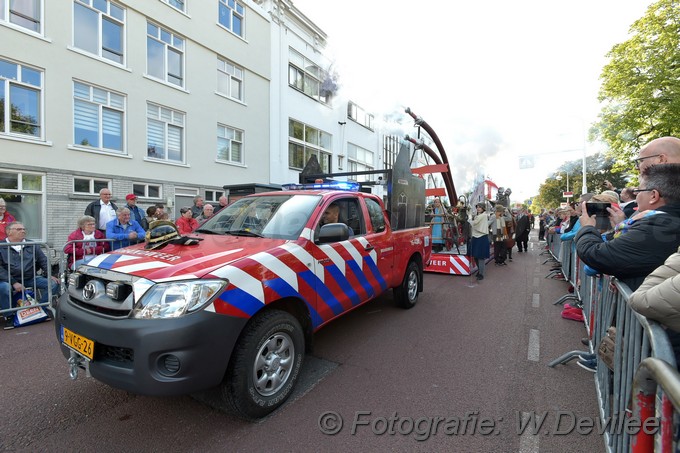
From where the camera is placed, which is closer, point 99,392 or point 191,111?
point 99,392

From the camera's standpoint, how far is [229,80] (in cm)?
1490

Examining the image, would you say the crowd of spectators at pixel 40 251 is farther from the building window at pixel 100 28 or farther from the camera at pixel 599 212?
the building window at pixel 100 28

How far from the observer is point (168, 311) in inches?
89.4

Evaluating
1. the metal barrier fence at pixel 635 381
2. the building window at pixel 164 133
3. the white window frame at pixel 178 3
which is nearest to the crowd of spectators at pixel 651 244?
the metal barrier fence at pixel 635 381

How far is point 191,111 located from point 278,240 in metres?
12.0

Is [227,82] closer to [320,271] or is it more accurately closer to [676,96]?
[320,271]

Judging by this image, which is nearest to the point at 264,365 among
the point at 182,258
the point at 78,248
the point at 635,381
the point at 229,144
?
the point at 182,258

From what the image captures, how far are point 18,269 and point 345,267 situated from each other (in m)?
4.82

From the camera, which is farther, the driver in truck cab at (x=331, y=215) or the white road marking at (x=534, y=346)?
the white road marking at (x=534, y=346)

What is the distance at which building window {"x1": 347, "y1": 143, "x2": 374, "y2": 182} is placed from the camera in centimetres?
2286

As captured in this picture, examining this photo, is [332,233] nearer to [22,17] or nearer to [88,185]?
[88,185]

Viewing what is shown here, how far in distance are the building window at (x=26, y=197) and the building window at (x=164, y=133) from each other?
132 inches

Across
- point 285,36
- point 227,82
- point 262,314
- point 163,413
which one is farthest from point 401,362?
point 285,36

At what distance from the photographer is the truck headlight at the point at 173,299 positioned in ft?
7.45
